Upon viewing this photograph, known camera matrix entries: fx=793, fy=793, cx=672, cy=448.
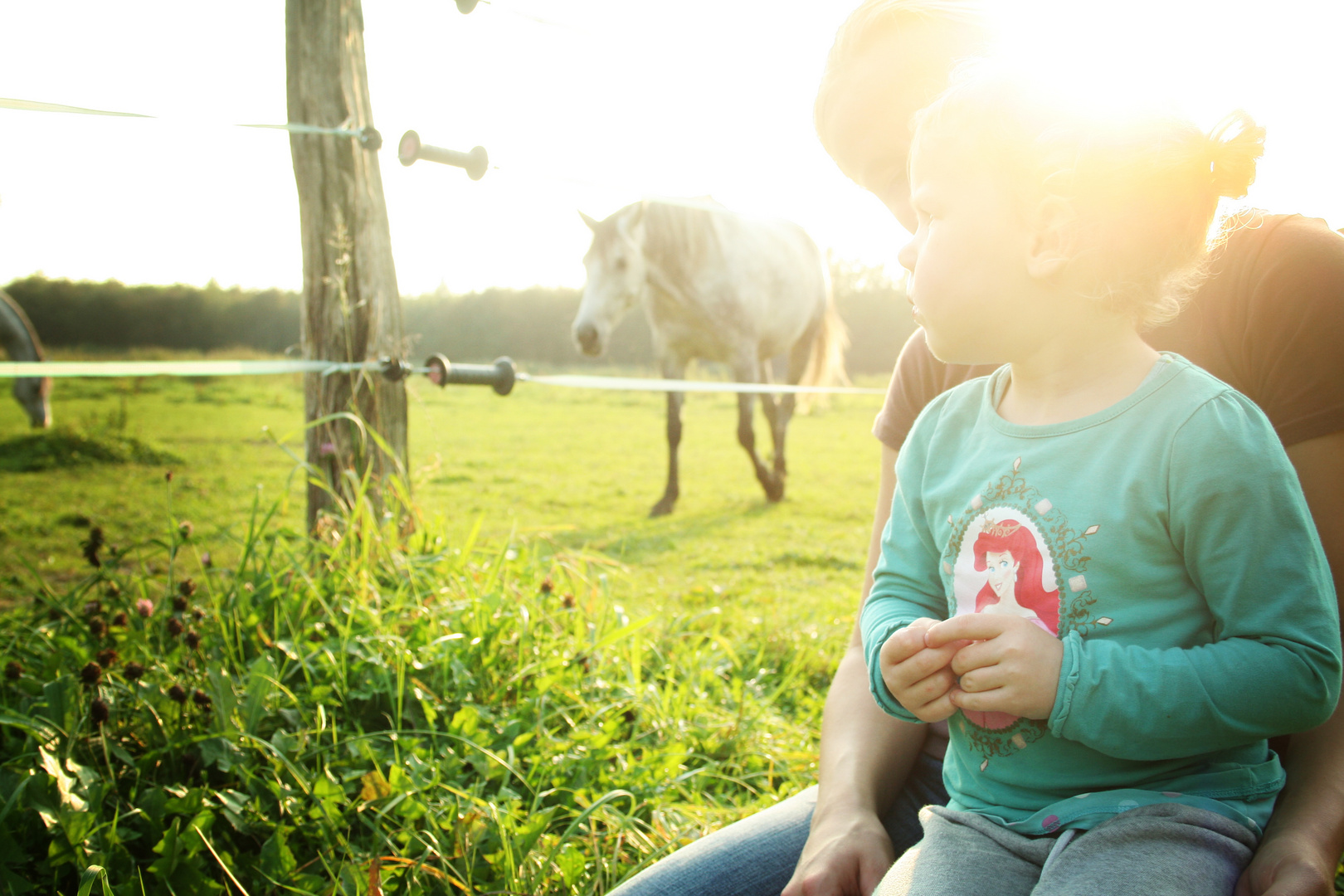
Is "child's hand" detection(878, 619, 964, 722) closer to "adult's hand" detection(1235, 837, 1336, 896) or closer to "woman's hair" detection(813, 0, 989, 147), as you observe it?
"adult's hand" detection(1235, 837, 1336, 896)

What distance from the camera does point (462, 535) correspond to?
3166 mm

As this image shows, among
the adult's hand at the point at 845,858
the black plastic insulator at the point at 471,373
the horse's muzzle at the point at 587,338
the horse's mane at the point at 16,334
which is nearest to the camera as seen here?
the adult's hand at the point at 845,858

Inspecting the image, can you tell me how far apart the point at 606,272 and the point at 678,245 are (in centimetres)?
61

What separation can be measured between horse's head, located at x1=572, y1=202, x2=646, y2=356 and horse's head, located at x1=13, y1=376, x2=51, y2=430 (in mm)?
6895

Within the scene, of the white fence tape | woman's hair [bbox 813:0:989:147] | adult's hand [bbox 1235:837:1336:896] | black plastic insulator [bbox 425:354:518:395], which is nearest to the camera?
adult's hand [bbox 1235:837:1336:896]

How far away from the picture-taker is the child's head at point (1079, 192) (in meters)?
0.70

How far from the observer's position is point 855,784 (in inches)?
36.2

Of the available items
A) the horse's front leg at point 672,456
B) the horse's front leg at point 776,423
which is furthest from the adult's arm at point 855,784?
the horse's front leg at point 776,423

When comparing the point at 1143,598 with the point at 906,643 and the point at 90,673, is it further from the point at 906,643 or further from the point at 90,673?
the point at 90,673

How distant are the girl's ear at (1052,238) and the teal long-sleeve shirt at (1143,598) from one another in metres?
0.13

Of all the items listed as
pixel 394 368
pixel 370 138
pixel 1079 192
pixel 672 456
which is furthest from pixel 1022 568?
pixel 672 456

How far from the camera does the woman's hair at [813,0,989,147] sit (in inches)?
41.3

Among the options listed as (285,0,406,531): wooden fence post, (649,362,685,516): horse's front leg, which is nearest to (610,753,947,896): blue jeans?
(285,0,406,531): wooden fence post

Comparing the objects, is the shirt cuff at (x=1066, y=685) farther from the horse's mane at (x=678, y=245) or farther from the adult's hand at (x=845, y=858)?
the horse's mane at (x=678, y=245)
